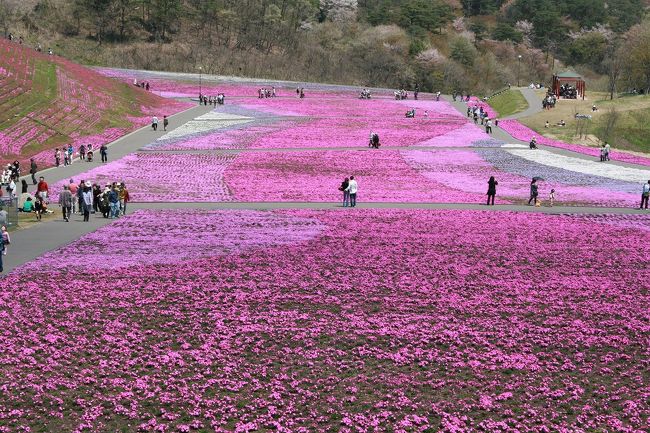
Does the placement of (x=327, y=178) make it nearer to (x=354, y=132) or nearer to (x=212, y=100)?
(x=354, y=132)

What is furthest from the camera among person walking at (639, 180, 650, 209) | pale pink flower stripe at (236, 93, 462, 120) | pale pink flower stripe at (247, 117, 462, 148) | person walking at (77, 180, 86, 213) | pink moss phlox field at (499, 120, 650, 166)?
pale pink flower stripe at (236, 93, 462, 120)

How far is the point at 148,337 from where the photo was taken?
20.1 meters

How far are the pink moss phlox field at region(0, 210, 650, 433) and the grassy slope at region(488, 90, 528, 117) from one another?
2861 inches

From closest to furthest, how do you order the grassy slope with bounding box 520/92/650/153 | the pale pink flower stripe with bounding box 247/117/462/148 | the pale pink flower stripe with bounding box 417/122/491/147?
1. the pale pink flower stripe with bounding box 247/117/462/148
2. the pale pink flower stripe with bounding box 417/122/491/147
3. the grassy slope with bounding box 520/92/650/153

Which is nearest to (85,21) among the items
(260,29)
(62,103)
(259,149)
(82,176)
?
(260,29)

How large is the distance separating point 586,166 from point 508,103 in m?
49.6

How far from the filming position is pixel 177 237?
31.5 meters

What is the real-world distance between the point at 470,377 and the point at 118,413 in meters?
7.85

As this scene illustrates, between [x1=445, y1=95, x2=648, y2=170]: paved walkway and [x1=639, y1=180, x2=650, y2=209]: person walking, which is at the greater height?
[x1=445, y1=95, x2=648, y2=170]: paved walkway

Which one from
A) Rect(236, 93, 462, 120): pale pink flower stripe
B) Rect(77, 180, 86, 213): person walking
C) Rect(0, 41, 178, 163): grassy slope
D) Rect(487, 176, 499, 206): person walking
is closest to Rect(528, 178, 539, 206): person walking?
Rect(487, 176, 499, 206): person walking

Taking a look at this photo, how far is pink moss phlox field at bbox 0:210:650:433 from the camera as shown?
1597 centimetres

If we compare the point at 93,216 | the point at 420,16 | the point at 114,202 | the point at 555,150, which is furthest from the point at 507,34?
the point at 114,202

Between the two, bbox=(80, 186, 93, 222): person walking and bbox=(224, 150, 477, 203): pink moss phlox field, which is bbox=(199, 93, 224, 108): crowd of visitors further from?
bbox=(80, 186, 93, 222): person walking

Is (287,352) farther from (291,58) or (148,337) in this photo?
(291,58)
